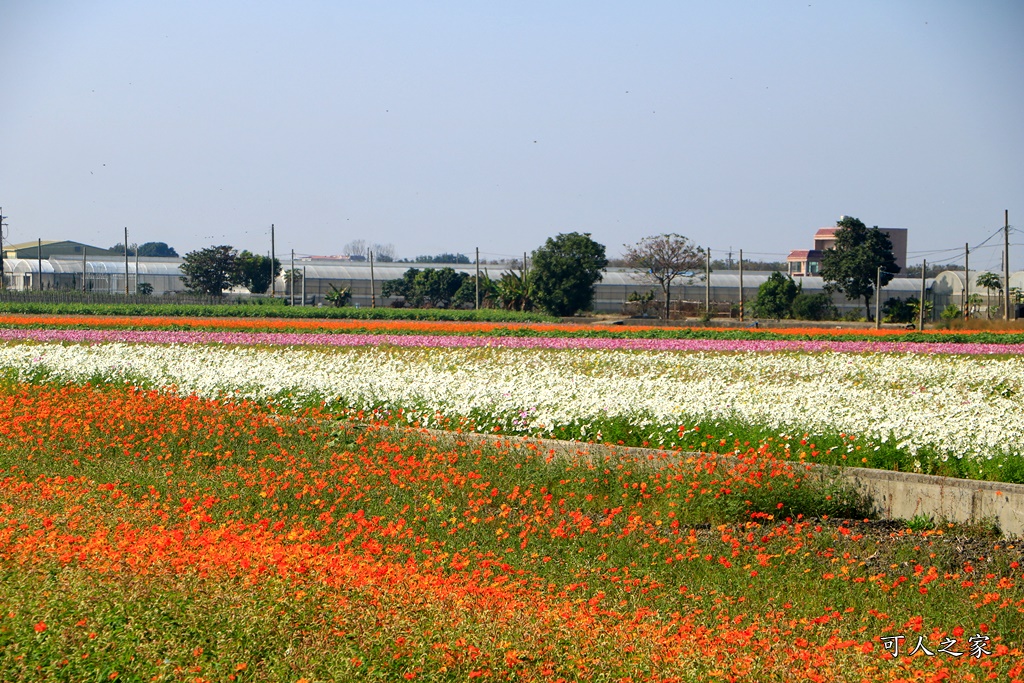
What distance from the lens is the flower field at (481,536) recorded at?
14.3 feet

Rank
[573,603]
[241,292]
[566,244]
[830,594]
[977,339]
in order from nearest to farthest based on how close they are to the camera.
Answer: [573,603]
[830,594]
[977,339]
[566,244]
[241,292]

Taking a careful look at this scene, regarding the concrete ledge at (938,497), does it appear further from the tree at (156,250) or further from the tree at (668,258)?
→ the tree at (156,250)

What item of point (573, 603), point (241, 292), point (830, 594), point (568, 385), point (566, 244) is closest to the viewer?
point (573, 603)

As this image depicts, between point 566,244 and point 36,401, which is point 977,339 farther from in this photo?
point 566,244

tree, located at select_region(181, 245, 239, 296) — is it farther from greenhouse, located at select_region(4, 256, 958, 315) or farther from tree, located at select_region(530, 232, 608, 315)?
tree, located at select_region(530, 232, 608, 315)

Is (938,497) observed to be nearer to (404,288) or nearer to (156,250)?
(404,288)

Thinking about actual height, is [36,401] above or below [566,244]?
below

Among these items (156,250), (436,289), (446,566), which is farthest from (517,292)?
(156,250)

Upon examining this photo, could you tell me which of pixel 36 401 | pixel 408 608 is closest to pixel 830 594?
pixel 408 608

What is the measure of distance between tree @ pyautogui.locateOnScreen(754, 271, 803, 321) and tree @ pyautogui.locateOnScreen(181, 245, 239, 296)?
36023 millimetres

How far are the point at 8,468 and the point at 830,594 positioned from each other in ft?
22.3

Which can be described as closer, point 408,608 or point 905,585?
point 408,608

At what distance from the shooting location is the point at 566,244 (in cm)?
5438

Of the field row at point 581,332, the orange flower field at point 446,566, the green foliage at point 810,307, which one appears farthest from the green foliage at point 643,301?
the orange flower field at point 446,566
